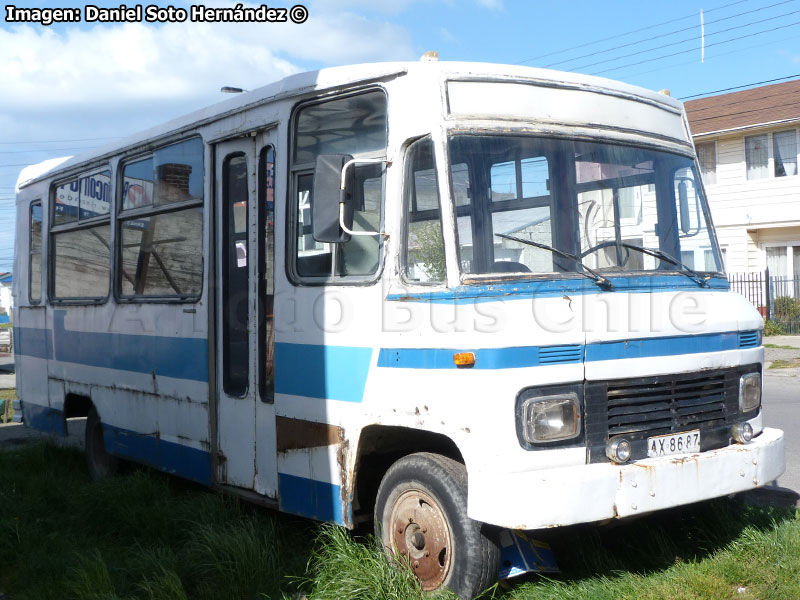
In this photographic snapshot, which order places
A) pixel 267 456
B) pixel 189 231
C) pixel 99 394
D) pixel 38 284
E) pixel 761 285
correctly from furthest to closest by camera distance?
pixel 761 285
pixel 38 284
pixel 99 394
pixel 189 231
pixel 267 456

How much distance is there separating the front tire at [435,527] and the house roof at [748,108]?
881 inches

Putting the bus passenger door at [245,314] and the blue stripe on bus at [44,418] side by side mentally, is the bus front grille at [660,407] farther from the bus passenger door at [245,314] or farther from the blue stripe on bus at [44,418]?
the blue stripe on bus at [44,418]

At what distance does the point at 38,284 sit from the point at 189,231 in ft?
11.5

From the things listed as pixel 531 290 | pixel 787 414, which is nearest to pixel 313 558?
Answer: pixel 531 290

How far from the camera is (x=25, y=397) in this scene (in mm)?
9828

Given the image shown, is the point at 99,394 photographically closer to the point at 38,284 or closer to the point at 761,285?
the point at 38,284

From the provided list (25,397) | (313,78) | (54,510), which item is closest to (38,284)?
(25,397)

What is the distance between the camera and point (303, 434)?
541 cm

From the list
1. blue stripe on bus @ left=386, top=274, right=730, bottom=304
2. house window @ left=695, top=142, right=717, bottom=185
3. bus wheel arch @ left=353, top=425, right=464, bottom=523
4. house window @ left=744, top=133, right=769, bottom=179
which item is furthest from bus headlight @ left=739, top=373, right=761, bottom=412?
house window @ left=695, top=142, right=717, bottom=185

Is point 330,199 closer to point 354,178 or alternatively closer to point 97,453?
point 354,178

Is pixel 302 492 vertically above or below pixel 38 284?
below

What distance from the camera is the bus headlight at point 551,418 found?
4.19 meters

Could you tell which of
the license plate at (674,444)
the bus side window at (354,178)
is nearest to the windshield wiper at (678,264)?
the license plate at (674,444)

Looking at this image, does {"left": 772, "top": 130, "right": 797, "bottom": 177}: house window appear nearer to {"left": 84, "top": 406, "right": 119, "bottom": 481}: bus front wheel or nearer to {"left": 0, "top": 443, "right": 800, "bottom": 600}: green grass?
{"left": 0, "top": 443, "right": 800, "bottom": 600}: green grass
